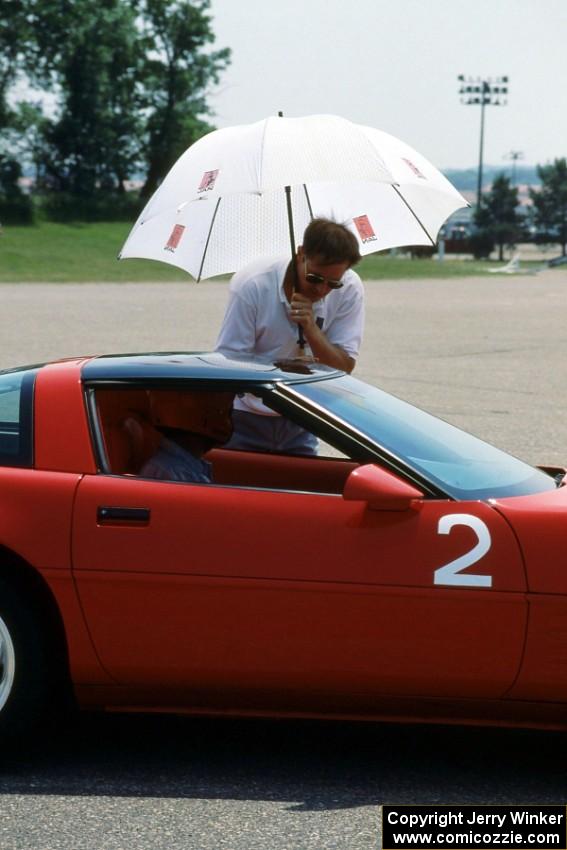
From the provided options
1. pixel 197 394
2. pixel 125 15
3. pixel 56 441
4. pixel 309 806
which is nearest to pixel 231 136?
pixel 197 394

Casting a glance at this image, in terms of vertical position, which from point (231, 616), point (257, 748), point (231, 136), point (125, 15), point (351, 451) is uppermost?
point (125, 15)

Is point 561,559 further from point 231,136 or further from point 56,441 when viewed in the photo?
point 231,136

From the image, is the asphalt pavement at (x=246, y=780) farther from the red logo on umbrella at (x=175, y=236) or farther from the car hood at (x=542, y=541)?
the red logo on umbrella at (x=175, y=236)

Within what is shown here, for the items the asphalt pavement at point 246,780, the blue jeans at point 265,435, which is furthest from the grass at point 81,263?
the asphalt pavement at point 246,780

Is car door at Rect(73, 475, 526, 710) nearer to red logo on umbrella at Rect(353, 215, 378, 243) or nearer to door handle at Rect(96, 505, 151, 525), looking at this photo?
door handle at Rect(96, 505, 151, 525)

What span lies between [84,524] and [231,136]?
7.93ft

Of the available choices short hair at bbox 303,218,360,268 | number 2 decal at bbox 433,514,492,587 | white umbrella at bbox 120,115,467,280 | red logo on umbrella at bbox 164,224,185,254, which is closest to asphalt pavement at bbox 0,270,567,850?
number 2 decal at bbox 433,514,492,587

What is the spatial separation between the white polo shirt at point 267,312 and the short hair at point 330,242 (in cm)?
32

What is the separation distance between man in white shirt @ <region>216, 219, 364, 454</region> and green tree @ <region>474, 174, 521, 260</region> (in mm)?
102309

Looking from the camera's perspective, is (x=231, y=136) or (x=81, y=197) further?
(x=81, y=197)

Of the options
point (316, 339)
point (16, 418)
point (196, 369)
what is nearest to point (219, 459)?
point (196, 369)

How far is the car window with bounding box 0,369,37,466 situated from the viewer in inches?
172

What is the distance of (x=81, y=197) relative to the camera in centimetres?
Answer: 8481

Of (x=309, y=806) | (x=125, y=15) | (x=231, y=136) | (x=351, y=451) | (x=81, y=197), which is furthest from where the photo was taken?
(x=125, y=15)
